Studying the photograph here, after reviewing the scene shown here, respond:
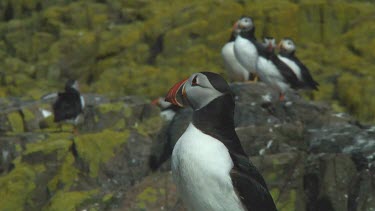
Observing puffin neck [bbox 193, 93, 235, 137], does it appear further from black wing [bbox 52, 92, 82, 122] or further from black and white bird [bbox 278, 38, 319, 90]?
black wing [bbox 52, 92, 82, 122]

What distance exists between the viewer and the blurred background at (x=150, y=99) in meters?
8.83

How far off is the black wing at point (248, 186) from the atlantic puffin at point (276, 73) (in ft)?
24.1

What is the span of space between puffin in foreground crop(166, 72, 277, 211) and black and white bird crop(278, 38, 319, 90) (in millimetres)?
8294

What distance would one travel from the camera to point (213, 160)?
5.93 m

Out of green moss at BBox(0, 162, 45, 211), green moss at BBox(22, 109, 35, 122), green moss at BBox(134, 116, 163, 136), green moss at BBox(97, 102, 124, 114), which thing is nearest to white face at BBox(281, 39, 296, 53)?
green moss at BBox(97, 102, 124, 114)

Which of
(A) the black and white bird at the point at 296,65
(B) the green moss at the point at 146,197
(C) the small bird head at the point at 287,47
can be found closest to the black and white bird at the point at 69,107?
(A) the black and white bird at the point at 296,65

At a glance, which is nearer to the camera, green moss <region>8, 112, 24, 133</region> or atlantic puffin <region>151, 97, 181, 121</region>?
atlantic puffin <region>151, 97, 181, 121</region>

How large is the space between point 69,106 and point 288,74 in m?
4.02

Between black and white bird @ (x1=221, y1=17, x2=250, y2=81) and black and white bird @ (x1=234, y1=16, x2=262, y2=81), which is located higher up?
black and white bird @ (x1=234, y1=16, x2=262, y2=81)

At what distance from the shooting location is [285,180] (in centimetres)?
888

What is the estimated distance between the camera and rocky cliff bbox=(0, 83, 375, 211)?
340 inches

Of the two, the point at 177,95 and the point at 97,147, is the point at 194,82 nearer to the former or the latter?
the point at 177,95

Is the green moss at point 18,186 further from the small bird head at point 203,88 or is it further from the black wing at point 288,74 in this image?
the black wing at point 288,74

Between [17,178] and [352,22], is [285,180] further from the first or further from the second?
[352,22]
